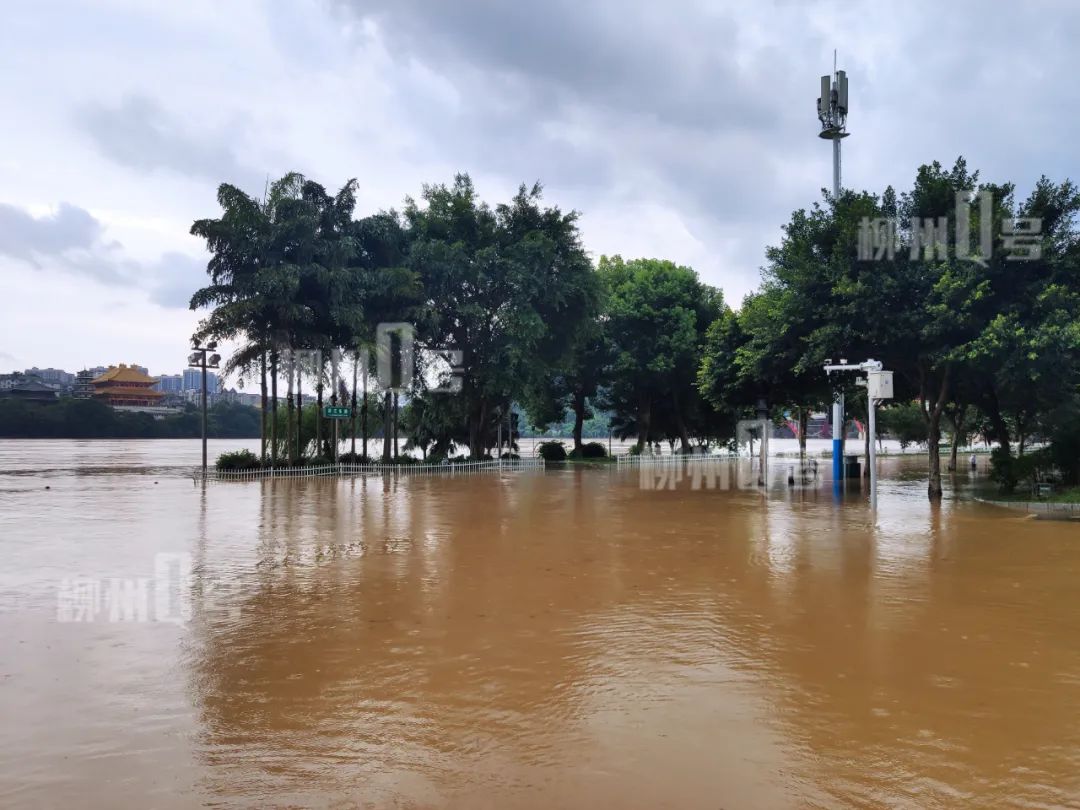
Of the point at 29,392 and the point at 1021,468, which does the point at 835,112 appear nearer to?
the point at 1021,468

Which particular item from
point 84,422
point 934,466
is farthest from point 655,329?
point 84,422

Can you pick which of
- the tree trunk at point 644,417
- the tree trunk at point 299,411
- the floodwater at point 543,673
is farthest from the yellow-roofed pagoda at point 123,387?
the floodwater at point 543,673

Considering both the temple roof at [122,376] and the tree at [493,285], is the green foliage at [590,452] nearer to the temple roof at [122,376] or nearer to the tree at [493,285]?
the tree at [493,285]

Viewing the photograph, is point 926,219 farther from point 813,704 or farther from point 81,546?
point 81,546

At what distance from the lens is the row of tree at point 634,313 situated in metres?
19.1

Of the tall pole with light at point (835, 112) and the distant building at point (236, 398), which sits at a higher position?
the tall pole with light at point (835, 112)

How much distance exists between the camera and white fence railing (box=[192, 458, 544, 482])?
2930 cm

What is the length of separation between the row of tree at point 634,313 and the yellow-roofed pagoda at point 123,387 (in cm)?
5795

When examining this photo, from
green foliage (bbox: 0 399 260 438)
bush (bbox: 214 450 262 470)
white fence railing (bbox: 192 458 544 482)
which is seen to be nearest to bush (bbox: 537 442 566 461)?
white fence railing (bbox: 192 458 544 482)

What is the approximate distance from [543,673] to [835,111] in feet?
106

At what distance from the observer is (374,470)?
106ft

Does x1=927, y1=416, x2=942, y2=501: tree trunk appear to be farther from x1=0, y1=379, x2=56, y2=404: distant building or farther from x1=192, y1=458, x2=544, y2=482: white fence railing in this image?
x1=0, y1=379, x2=56, y2=404: distant building

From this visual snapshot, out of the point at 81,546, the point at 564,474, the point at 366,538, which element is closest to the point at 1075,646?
the point at 366,538

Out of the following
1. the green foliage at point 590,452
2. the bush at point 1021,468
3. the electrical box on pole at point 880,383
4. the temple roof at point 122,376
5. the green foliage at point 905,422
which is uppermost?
the temple roof at point 122,376
